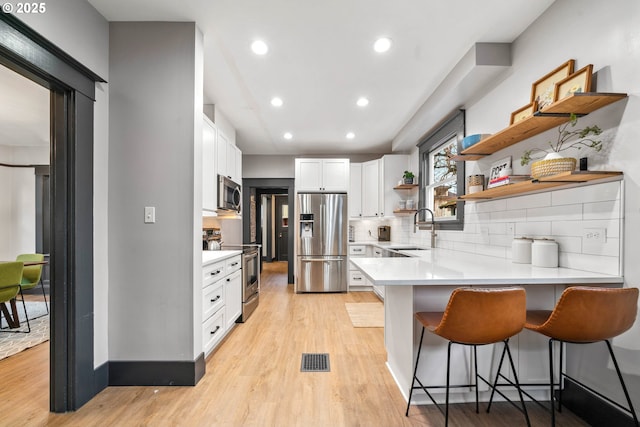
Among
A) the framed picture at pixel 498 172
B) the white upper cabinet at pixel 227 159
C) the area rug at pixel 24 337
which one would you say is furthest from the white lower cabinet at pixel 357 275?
the area rug at pixel 24 337

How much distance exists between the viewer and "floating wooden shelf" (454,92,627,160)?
4.84 feet

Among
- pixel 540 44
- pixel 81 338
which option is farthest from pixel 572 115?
pixel 81 338

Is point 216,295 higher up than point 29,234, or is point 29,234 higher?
point 29,234

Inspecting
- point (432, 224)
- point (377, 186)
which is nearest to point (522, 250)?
point (432, 224)

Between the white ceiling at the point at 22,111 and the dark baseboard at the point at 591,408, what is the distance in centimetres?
495

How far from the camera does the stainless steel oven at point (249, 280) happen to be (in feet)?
11.1

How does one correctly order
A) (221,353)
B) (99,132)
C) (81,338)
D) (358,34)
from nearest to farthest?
(81,338) < (99,132) < (358,34) < (221,353)

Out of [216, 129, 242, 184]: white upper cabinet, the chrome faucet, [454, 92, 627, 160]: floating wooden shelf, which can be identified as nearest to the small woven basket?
[454, 92, 627, 160]: floating wooden shelf

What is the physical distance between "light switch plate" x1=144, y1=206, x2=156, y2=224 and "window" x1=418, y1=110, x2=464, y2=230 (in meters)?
2.62

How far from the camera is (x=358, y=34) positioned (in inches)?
86.6

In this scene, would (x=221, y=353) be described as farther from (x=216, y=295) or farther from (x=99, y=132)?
(x=99, y=132)

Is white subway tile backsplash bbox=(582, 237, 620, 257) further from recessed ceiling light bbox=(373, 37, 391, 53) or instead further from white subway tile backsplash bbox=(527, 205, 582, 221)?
recessed ceiling light bbox=(373, 37, 391, 53)

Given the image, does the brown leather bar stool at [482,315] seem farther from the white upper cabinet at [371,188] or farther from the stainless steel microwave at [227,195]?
the white upper cabinet at [371,188]

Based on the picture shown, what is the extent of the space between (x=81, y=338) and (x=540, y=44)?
3.66 metres
